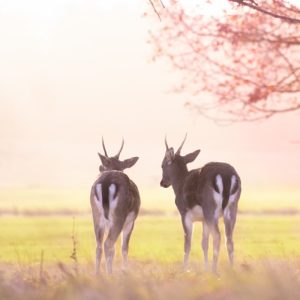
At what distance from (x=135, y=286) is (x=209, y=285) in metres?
1.57

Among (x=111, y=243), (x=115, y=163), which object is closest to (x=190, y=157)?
(x=115, y=163)

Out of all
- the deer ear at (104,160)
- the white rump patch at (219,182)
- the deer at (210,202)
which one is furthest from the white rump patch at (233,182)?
the deer ear at (104,160)

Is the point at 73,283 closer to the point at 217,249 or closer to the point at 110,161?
the point at 217,249

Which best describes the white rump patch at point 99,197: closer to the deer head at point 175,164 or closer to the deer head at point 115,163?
the deer head at point 115,163

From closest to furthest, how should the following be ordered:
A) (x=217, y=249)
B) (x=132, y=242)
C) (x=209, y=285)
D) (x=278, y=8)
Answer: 1. (x=209, y=285)
2. (x=217, y=249)
3. (x=278, y=8)
4. (x=132, y=242)

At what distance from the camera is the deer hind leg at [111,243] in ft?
47.5

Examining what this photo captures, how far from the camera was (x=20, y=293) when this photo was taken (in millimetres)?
7082

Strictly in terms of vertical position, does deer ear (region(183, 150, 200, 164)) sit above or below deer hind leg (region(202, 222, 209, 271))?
above

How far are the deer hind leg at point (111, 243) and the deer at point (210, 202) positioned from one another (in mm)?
1383

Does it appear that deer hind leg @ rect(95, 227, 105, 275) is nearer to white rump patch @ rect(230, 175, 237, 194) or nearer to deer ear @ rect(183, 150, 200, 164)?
white rump patch @ rect(230, 175, 237, 194)

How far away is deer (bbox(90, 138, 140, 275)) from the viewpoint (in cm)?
1473

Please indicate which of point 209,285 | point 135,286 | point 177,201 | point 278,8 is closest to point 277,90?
point 278,8

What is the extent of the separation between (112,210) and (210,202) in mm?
1909

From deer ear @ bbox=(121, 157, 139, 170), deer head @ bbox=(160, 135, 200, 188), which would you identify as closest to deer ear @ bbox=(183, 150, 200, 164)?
deer head @ bbox=(160, 135, 200, 188)
